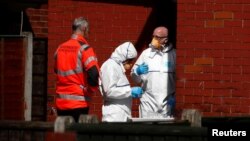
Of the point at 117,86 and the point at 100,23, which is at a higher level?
the point at 100,23

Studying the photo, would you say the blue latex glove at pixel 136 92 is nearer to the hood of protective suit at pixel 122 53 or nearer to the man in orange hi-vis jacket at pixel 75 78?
the hood of protective suit at pixel 122 53

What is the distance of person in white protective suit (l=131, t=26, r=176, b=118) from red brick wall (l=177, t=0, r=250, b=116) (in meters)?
0.54

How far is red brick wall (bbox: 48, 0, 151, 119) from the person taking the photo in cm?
1044

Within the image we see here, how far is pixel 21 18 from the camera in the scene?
39.4 ft

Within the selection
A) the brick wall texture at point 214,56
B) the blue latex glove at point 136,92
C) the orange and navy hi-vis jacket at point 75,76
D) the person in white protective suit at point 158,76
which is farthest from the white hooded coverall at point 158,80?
the orange and navy hi-vis jacket at point 75,76

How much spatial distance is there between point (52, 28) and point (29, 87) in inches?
45.5

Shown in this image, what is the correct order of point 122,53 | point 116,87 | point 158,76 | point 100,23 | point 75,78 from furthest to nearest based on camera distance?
point 100,23 < point 158,76 < point 122,53 < point 116,87 < point 75,78

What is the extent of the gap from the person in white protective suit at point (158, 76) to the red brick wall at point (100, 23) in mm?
1061

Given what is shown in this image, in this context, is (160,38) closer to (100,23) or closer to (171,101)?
(171,101)

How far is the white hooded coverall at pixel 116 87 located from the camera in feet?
28.9

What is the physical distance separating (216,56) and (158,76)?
2.81 ft

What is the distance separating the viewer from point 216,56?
A: 28.7 feet

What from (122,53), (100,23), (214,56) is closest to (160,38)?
(122,53)

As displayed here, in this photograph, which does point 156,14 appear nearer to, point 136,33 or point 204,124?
point 136,33
